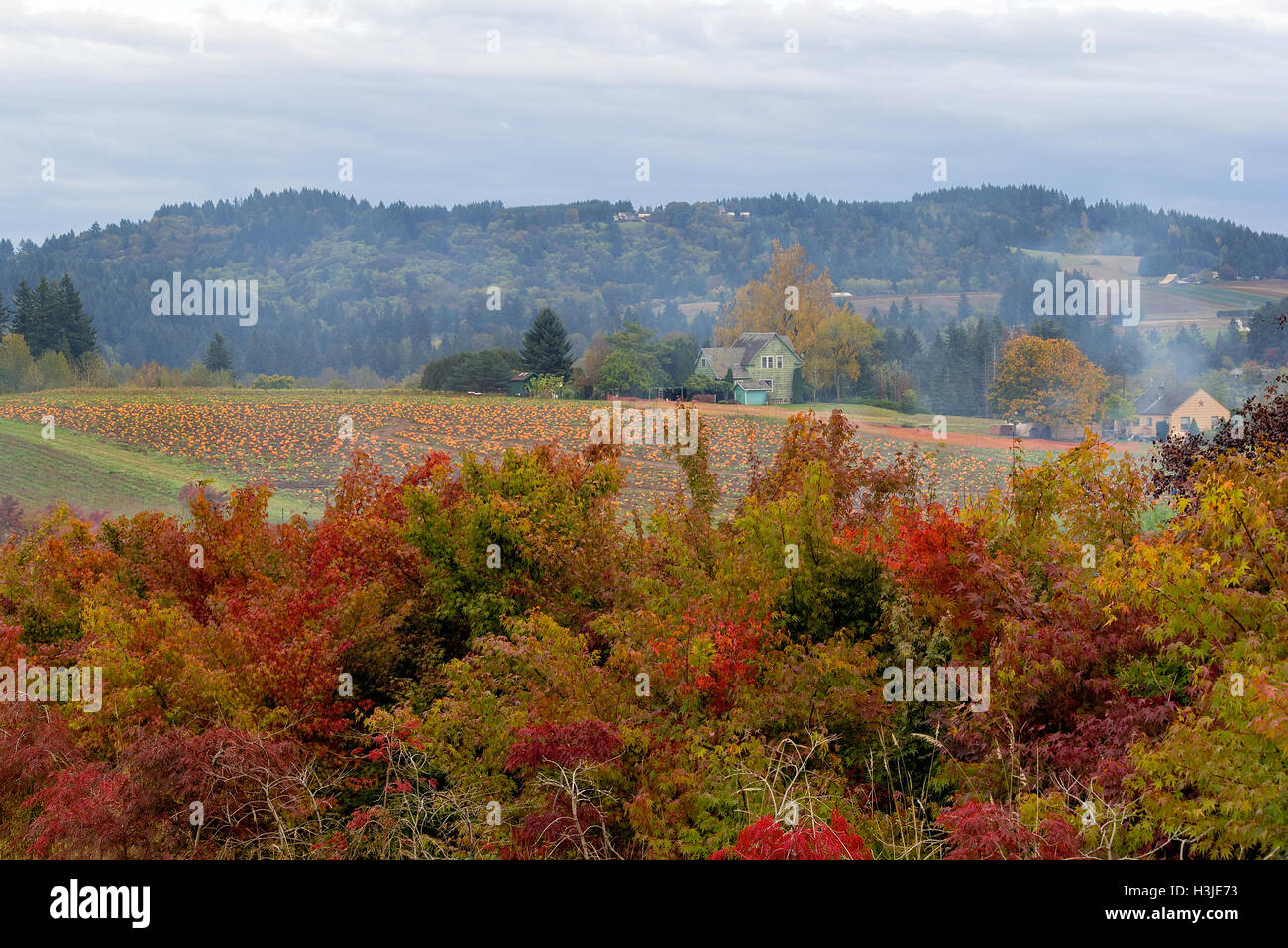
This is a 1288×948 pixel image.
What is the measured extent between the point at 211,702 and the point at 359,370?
107609mm

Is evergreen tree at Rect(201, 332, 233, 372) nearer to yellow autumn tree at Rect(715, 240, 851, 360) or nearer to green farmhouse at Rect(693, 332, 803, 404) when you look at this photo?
yellow autumn tree at Rect(715, 240, 851, 360)

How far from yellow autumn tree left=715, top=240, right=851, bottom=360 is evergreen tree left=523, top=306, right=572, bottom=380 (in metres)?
20.9

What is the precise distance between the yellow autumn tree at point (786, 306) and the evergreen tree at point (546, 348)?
823 inches

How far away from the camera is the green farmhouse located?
8244 cm

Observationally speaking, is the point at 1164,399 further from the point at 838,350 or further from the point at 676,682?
the point at 676,682

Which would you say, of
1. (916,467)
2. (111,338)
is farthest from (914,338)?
(916,467)

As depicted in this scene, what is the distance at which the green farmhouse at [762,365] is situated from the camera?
270 feet

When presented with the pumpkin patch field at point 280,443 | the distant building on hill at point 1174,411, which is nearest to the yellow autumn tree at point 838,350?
the distant building on hill at point 1174,411

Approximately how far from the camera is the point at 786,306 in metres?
90.1

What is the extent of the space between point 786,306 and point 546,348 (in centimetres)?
2449

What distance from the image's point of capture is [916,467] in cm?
1933

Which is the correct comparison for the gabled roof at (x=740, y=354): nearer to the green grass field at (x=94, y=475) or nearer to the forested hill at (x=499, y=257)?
the forested hill at (x=499, y=257)

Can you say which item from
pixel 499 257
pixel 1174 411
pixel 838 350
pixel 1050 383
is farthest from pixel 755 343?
pixel 499 257

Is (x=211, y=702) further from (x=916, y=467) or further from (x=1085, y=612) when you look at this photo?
(x=916, y=467)
